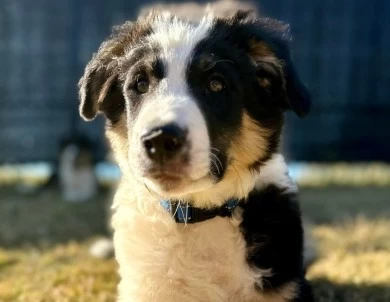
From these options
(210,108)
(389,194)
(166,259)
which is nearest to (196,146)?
(210,108)

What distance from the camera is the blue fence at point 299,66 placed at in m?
8.52

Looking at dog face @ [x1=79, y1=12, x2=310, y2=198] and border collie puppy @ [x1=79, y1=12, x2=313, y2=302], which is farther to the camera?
border collie puppy @ [x1=79, y1=12, x2=313, y2=302]

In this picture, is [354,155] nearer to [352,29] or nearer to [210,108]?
[352,29]

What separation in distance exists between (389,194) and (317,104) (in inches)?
64.6

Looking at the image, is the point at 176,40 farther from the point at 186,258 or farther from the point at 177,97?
the point at 186,258

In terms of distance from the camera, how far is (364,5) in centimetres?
891

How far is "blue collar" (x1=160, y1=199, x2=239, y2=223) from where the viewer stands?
3.23 metres

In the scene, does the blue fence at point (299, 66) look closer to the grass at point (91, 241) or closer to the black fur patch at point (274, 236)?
the grass at point (91, 241)

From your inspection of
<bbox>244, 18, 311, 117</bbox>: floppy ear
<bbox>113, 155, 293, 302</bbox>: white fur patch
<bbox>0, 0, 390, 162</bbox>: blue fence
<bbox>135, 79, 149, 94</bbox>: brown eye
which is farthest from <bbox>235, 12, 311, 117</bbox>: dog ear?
<bbox>0, 0, 390, 162</bbox>: blue fence

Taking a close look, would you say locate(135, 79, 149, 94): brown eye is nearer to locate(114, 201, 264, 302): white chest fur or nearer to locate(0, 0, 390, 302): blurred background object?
locate(114, 201, 264, 302): white chest fur

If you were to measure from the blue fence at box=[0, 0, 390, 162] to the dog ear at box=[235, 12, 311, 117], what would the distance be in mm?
5128

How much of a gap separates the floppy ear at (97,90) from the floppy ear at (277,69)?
0.62 meters

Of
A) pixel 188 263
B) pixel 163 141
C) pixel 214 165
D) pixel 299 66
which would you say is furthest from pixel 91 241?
pixel 299 66

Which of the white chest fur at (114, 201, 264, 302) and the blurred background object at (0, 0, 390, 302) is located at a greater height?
the white chest fur at (114, 201, 264, 302)
